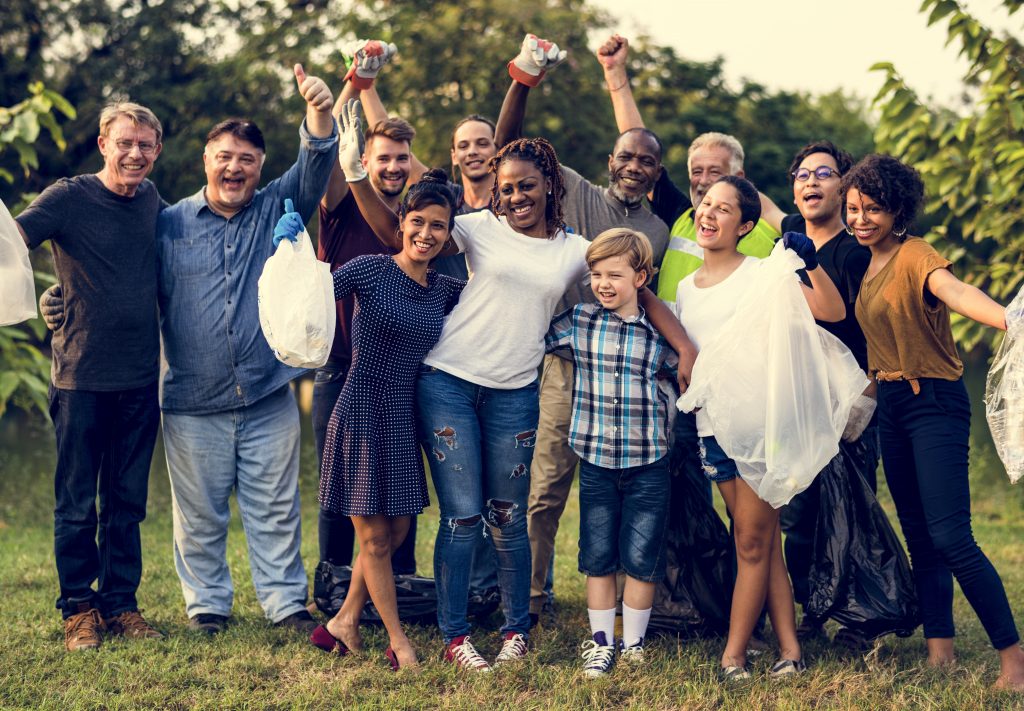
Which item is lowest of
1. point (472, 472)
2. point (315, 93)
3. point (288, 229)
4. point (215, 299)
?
point (472, 472)

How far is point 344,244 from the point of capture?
4.72 m

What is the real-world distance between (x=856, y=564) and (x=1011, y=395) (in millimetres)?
967

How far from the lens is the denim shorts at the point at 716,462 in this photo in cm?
407

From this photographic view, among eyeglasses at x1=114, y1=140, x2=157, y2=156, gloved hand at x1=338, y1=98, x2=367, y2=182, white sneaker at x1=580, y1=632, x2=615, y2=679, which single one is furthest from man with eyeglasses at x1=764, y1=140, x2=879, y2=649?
eyeglasses at x1=114, y1=140, x2=157, y2=156

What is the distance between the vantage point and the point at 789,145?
23297 mm

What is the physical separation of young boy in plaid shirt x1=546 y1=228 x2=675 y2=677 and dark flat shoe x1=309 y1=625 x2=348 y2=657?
98 cm

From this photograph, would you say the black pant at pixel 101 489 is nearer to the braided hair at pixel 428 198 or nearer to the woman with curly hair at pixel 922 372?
the braided hair at pixel 428 198

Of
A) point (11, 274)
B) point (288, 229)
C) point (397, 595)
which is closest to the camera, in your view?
point (288, 229)

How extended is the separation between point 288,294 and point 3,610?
8.00ft

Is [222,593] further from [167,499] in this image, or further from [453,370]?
[167,499]

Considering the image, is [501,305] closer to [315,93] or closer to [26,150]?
[315,93]

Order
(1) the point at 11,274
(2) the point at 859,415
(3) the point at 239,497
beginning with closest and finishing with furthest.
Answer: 1. (1) the point at 11,274
2. (2) the point at 859,415
3. (3) the point at 239,497

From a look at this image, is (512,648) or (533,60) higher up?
(533,60)

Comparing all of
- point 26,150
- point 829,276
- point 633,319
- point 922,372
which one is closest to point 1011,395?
point 922,372
